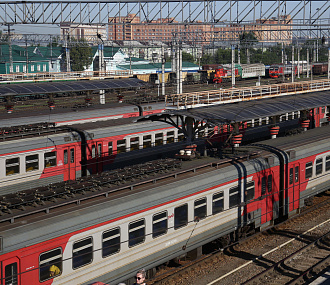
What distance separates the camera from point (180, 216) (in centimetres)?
1325

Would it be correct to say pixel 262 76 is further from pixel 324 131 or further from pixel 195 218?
pixel 195 218

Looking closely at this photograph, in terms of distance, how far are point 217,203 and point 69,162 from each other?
690 centimetres

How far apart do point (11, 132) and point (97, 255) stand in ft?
31.3

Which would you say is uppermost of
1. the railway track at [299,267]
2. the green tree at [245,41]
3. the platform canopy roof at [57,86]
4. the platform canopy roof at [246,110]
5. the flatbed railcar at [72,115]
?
the green tree at [245,41]

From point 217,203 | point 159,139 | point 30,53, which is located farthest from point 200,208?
point 30,53

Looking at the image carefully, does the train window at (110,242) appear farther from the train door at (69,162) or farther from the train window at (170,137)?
the train window at (170,137)

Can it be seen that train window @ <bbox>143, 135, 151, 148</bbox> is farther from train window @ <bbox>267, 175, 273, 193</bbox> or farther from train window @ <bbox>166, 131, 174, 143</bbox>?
train window @ <bbox>267, 175, 273, 193</bbox>

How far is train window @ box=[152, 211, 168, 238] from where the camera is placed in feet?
41.1

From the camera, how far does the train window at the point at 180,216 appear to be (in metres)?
13.1

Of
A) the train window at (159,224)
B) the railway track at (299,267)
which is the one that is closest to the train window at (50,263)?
the train window at (159,224)

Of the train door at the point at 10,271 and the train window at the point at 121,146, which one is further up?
the train window at the point at 121,146

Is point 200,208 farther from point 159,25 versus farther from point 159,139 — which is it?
point 159,25

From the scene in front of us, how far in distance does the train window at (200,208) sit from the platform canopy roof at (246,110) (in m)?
4.61

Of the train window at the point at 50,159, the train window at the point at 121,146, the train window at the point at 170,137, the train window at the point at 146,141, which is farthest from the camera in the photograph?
the train window at the point at 170,137
